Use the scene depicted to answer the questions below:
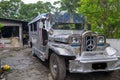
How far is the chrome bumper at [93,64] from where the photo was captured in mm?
5453

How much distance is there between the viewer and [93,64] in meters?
5.60

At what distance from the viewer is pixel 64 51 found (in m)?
5.86

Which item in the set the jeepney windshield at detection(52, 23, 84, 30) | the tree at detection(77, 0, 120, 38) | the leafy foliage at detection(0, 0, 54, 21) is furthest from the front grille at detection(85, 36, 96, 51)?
→ the leafy foliage at detection(0, 0, 54, 21)

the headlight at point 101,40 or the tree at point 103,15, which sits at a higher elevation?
the tree at point 103,15

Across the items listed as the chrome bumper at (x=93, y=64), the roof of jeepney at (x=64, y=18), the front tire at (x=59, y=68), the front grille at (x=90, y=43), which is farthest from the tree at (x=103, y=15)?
the chrome bumper at (x=93, y=64)

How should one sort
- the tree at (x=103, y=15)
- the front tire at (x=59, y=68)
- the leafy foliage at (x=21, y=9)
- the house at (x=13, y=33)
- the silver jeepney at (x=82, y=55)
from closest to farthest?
the silver jeepney at (x=82, y=55), the front tire at (x=59, y=68), the tree at (x=103, y=15), the house at (x=13, y=33), the leafy foliage at (x=21, y=9)

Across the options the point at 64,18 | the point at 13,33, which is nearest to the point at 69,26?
the point at 64,18

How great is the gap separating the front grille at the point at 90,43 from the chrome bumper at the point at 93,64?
0.54 meters

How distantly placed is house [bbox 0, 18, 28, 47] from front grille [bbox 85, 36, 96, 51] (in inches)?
541

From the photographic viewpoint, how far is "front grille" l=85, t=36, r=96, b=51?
604cm

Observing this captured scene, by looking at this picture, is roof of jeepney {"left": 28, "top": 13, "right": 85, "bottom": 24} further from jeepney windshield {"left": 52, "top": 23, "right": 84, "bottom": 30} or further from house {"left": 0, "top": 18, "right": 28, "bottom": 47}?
house {"left": 0, "top": 18, "right": 28, "bottom": 47}

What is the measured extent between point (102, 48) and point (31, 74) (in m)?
2.72

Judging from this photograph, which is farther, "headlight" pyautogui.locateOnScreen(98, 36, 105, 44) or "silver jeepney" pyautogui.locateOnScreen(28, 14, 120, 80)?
"headlight" pyautogui.locateOnScreen(98, 36, 105, 44)

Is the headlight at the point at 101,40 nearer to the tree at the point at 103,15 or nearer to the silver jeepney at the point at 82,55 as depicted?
the silver jeepney at the point at 82,55
